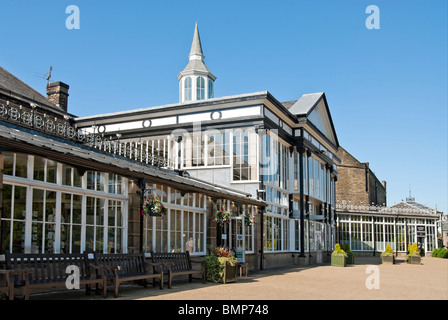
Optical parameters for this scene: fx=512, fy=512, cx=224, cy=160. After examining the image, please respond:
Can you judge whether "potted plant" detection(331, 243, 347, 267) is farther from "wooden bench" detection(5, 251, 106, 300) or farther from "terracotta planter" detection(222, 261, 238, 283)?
"wooden bench" detection(5, 251, 106, 300)

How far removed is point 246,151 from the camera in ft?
67.2

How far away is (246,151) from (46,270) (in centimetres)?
1244

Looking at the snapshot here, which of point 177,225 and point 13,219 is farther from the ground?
point 13,219

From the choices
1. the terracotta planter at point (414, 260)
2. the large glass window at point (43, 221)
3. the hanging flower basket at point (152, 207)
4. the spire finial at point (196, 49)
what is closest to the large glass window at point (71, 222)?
the large glass window at point (43, 221)

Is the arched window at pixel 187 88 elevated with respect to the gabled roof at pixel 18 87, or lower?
elevated

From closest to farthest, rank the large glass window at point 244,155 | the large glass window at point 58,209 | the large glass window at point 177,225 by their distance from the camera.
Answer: the large glass window at point 58,209 → the large glass window at point 177,225 → the large glass window at point 244,155

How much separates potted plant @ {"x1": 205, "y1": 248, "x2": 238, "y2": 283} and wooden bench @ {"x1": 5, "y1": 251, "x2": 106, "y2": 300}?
3.52 m

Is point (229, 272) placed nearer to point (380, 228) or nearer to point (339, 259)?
point (339, 259)

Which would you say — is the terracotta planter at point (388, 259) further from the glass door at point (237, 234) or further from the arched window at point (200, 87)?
the arched window at point (200, 87)

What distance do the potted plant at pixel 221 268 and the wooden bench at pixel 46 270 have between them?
352 cm

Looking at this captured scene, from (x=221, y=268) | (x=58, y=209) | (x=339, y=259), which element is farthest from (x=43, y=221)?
(x=339, y=259)

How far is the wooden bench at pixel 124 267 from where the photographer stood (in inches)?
387

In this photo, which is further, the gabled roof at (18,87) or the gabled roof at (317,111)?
the gabled roof at (317,111)

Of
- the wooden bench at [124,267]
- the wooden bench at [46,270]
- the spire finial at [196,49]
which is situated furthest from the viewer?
the spire finial at [196,49]
